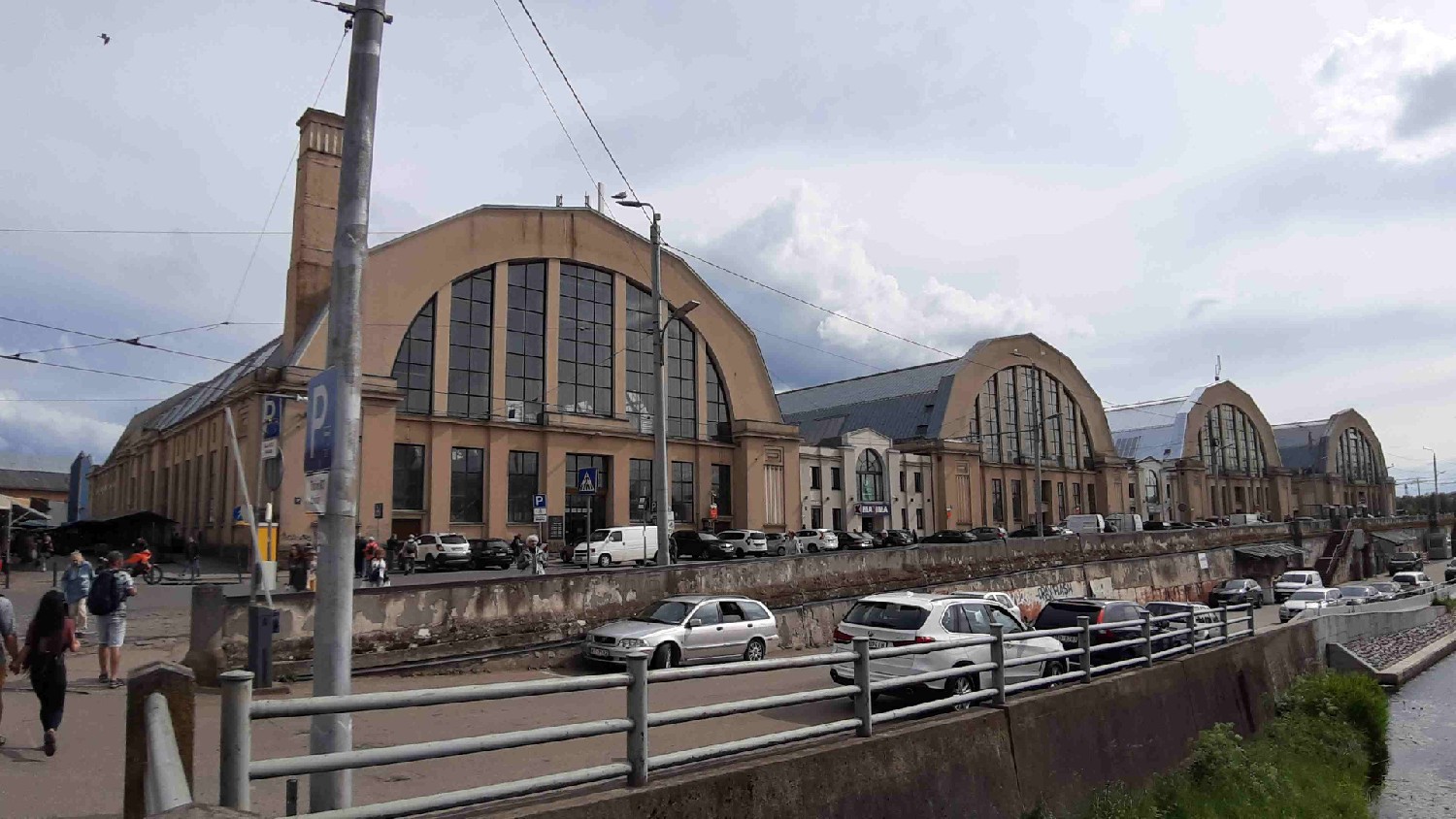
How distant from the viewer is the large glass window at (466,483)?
41.7m

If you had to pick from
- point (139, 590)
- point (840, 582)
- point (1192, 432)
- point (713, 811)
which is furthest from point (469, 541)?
point (1192, 432)

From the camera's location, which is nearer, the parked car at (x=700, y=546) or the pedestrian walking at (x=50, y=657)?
the pedestrian walking at (x=50, y=657)

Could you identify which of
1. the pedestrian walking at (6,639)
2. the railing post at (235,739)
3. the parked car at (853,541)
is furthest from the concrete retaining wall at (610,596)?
the parked car at (853,541)

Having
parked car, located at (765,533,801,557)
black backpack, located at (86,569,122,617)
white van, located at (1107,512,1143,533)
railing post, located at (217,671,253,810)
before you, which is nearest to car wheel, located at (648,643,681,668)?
black backpack, located at (86,569,122,617)

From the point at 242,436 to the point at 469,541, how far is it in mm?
9830

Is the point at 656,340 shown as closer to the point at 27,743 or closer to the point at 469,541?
the point at 27,743

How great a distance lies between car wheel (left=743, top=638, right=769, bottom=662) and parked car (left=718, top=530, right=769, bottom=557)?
2356 cm

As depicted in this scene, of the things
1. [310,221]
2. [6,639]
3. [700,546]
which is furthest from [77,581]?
[700,546]

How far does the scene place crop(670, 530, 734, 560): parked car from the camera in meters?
41.7

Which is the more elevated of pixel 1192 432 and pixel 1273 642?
pixel 1192 432

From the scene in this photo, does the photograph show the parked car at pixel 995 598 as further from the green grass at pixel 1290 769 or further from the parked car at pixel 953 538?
the parked car at pixel 953 538

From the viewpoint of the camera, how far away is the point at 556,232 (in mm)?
44938

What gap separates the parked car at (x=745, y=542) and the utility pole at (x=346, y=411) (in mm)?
36327

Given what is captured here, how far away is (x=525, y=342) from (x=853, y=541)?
19955mm
